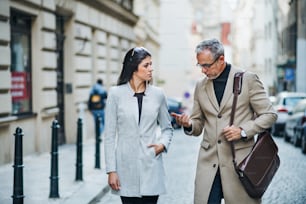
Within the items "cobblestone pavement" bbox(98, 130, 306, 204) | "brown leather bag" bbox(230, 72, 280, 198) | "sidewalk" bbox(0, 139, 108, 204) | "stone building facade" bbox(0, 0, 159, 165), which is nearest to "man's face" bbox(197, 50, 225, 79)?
"brown leather bag" bbox(230, 72, 280, 198)

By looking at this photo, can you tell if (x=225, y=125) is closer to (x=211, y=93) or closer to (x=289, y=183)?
(x=211, y=93)

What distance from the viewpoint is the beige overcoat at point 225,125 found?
4914 mm

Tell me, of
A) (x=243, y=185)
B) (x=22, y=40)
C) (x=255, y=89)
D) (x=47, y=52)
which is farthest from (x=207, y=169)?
(x=47, y=52)

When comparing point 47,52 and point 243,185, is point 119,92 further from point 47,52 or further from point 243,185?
point 47,52

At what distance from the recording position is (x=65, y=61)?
18.5 meters

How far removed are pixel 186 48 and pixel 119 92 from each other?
2079 inches

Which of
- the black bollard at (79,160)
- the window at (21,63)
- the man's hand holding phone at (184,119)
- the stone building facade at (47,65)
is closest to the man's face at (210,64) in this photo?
the man's hand holding phone at (184,119)

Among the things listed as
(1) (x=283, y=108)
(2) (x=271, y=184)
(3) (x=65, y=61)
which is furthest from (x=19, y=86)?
(1) (x=283, y=108)

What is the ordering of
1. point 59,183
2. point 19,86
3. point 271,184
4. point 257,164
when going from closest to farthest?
1. point 257,164
2. point 59,183
3. point 271,184
4. point 19,86

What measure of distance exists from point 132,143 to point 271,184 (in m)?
6.40

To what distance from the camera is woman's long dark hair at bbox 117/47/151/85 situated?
505 cm

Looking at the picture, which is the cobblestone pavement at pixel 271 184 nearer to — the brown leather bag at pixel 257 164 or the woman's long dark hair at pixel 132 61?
the brown leather bag at pixel 257 164

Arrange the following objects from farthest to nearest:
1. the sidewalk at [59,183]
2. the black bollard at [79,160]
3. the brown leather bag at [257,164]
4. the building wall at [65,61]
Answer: the building wall at [65,61]
the black bollard at [79,160]
the sidewalk at [59,183]
the brown leather bag at [257,164]

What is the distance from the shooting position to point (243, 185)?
488cm
